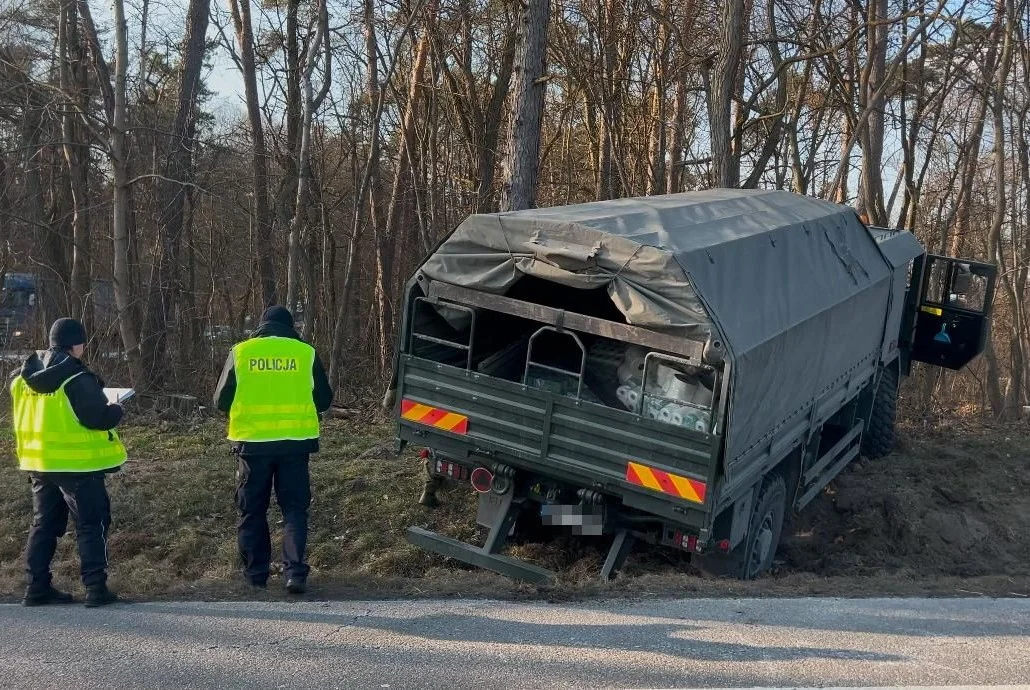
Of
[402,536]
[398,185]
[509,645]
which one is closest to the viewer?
[509,645]

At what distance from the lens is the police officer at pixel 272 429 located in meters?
5.28

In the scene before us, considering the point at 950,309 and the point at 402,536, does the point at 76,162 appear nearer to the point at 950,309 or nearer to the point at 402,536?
the point at 402,536

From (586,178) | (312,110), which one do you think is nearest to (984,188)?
(586,178)

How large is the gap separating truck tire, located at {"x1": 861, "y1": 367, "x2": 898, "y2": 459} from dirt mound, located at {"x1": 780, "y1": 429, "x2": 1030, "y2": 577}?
0.17 meters

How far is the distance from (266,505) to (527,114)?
20.4 ft

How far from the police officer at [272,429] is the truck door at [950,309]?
7318mm

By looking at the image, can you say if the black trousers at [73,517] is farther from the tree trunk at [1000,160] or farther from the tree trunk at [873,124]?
the tree trunk at [1000,160]

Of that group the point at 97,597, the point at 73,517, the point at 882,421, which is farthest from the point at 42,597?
the point at 882,421

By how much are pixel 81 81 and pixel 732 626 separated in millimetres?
13706

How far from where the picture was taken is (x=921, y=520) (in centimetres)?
785

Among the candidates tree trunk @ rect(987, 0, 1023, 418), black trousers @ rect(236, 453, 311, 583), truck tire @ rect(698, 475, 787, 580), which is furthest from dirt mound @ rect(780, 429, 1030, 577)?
tree trunk @ rect(987, 0, 1023, 418)

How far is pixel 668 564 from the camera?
21.3 feet

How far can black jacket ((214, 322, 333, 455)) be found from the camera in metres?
5.29

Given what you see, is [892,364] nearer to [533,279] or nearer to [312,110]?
[533,279]
